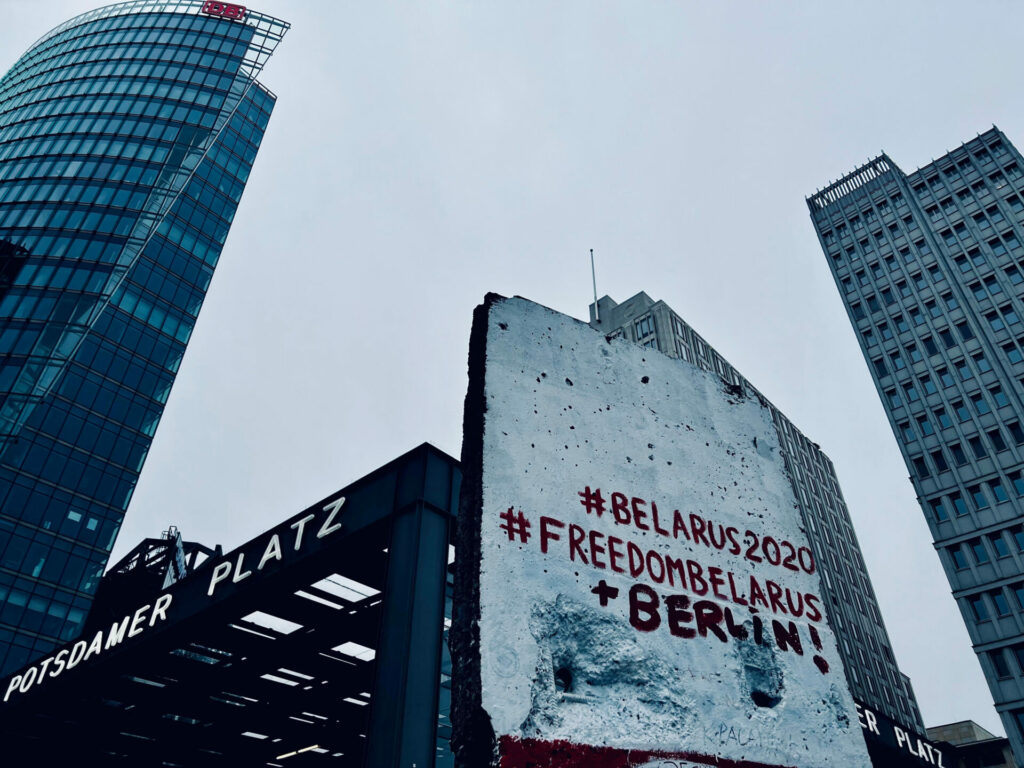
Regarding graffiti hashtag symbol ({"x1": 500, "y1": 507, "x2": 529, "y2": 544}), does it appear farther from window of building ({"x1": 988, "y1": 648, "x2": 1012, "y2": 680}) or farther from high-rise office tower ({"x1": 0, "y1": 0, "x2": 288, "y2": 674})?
high-rise office tower ({"x1": 0, "y1": 0, "x2": 288, "y2": 674})

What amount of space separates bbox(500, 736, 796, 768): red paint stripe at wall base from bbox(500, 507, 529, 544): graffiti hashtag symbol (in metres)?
0.77

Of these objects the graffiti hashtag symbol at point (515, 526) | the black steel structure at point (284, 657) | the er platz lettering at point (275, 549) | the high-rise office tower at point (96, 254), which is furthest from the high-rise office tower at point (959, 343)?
the high-rise office tower at point (96, 254)

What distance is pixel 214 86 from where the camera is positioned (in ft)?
233

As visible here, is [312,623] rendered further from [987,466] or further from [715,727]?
[987,466]

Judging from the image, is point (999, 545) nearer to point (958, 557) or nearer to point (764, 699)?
point (958, 557)

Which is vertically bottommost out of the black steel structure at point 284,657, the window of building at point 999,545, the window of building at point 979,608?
the black steel structure at point 284,657

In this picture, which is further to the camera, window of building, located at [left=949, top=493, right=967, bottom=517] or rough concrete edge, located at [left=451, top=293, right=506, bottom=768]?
window of building, located at [left=949, top=493, right=967, bottom=517]

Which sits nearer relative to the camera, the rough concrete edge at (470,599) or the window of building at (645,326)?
the rough concrete edge at (470,599)

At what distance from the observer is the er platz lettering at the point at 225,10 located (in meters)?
81.1

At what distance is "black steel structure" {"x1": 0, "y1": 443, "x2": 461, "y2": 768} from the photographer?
10242mm

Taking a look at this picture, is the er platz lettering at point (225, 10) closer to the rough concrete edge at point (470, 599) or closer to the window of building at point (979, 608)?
the window of building at point (979, 608)

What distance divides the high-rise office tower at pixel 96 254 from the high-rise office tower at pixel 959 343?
51406 mm

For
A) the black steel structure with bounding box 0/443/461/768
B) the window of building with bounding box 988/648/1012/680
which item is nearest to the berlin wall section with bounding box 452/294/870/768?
the black steel structure with bounding box 0/443/461/768

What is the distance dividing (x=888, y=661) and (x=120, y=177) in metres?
86.5
